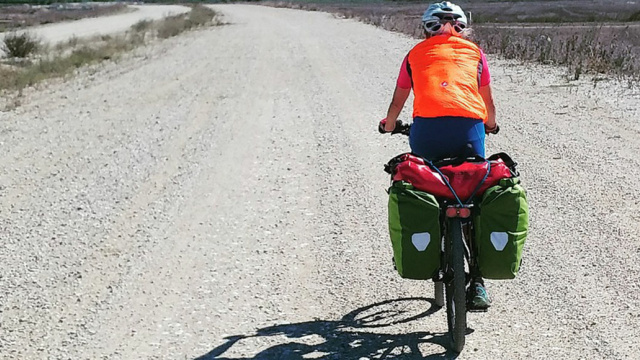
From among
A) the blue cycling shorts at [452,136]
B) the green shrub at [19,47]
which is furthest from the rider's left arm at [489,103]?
the green shrub at [19,47]

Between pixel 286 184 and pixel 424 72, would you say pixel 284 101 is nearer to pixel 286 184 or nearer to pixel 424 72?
pixel 286 184

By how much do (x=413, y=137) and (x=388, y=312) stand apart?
1.19 metres

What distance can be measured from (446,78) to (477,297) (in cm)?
117

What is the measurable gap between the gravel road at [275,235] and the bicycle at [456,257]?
260mm

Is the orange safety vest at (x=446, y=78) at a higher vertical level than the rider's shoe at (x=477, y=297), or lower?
higher

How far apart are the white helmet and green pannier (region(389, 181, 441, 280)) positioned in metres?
0.98

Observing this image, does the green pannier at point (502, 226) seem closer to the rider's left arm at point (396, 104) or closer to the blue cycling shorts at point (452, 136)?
the blue cycling shorts at point (452, 136)

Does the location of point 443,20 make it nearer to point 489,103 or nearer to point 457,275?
point 489,103

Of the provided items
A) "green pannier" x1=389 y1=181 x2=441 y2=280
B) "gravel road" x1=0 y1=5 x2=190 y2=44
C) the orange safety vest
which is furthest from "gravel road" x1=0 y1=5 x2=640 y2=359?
"gravel road" x1=0 y1=5 x2=190 y2=44

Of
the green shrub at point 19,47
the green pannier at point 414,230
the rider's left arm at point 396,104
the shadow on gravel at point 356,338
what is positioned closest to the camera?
the green pannier at point 414,230

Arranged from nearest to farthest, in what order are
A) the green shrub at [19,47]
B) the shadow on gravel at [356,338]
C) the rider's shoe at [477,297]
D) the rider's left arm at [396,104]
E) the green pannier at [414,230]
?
1. the green pannier at [414,230]
2. the rider's shoe at [477,297]
3. the shadow on gravel at [356,338]
4. the rider's left arm at [396,104]
5. the green shrub at [19,47]

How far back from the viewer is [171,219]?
23.2 feet

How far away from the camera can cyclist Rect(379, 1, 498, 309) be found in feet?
13.7

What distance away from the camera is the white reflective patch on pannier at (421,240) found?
3.98 meters
